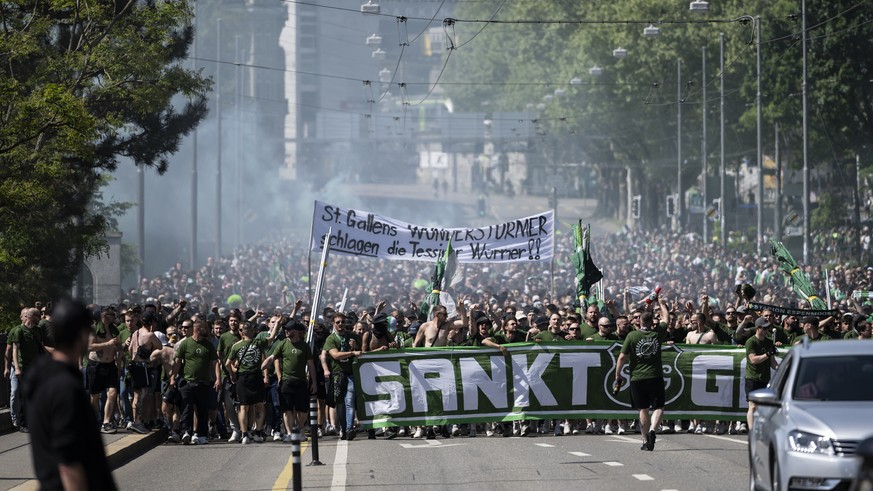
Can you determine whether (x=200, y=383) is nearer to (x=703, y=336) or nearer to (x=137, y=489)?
→ (x=137, y=489)

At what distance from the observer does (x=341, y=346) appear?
65.9 ft

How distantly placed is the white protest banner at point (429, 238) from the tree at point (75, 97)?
4.39 m

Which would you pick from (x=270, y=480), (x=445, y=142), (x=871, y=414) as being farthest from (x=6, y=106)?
(x=445, y=142)

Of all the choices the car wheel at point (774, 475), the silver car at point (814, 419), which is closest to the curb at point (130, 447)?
the silver car at point (814, 419)

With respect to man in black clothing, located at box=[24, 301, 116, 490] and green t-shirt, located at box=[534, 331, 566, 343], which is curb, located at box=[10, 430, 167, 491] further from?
man in black clothing, located at box=[24, 301, 116, 490]

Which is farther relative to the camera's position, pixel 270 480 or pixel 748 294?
pixel 748 294

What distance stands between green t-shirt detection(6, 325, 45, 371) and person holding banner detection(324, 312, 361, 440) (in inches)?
139

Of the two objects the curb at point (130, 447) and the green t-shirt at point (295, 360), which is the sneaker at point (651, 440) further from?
the curb at point (130, 447)

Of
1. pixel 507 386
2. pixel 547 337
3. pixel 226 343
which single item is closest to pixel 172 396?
pixel 226 343

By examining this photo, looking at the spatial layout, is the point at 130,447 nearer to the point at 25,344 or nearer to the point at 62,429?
the point at 25,344

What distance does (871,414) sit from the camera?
1009cm

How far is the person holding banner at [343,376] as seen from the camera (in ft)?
65.7

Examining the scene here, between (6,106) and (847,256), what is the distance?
36662 millimetres

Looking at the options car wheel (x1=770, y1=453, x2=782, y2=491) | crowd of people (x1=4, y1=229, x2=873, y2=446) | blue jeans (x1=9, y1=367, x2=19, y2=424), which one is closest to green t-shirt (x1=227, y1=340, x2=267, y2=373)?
crowd of people (x1=4, y1=229, x2=873, y2=446)
